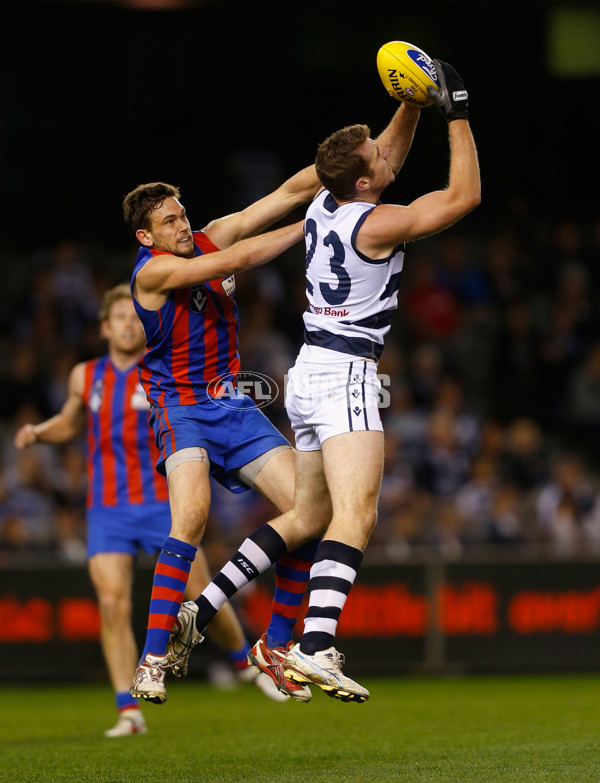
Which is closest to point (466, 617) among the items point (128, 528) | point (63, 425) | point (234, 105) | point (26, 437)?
point (128, 528)

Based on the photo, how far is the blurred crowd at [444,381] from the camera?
1214cm

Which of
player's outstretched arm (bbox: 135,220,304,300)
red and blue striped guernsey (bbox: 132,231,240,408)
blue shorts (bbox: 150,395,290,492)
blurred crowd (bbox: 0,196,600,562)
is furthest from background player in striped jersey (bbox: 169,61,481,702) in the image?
blurred crowd (bbox: 0,196,600,562)

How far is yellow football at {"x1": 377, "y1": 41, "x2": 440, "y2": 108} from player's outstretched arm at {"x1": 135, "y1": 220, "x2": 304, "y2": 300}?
2.59 feet

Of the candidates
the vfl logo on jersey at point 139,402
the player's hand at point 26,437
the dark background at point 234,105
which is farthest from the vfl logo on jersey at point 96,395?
the dark background at point 234,105

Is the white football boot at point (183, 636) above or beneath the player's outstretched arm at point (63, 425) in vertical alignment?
beneath

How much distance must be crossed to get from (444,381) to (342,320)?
27.4ft

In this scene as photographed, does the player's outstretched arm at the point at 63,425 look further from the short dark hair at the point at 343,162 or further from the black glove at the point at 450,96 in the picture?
the black glove at the point at 450,96

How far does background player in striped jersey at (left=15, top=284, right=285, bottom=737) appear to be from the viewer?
761 centimetres

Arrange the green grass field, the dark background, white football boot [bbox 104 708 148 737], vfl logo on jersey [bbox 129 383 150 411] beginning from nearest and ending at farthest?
the green grass field, white football boot [bbox 104 708 148 737], vfl logo on jersey [bbox 129 383 150 411], the dark background

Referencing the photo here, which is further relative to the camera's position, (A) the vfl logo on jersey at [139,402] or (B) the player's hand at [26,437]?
(A) the vfl logo on jersey at [139,402]

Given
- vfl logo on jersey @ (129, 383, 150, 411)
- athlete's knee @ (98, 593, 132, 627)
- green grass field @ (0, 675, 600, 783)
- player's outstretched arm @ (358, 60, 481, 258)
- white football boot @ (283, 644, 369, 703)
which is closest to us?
A: white football boot @ (283, 644, 369, 703)

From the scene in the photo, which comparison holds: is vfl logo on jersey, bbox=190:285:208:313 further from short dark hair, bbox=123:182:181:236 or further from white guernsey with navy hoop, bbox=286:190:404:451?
white guernsey with navy hoop, bbox=286:190:404:451

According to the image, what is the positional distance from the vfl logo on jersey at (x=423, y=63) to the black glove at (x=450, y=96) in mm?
48

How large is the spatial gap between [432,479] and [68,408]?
18.4 ft
